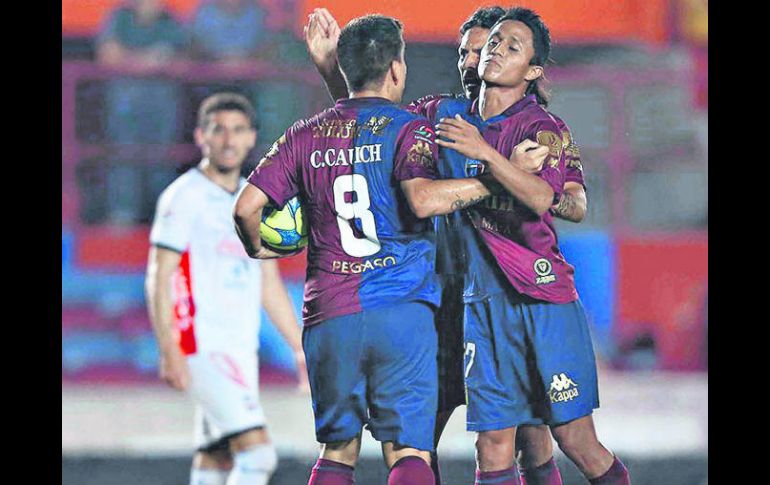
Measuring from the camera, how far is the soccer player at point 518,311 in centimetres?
429

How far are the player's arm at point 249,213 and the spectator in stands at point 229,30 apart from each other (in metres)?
1.60

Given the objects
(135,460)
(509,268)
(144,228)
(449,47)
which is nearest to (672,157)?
(449,47)

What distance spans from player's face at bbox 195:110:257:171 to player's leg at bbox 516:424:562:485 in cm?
196

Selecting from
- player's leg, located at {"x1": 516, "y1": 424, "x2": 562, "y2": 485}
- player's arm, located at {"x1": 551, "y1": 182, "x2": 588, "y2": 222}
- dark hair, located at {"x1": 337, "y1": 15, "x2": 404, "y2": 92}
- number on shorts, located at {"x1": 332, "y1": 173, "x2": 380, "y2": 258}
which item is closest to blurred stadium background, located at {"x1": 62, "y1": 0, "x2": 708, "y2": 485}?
player's leg, located at {"x1": 516, "y1": 424, "x2": 562, "y2": 485}

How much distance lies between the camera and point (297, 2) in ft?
18.2

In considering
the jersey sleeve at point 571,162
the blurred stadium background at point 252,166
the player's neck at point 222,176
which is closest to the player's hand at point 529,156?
the jersey sleeve at point 571,162

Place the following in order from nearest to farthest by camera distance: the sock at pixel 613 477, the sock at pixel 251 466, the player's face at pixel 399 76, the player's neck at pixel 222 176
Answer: the player's face at pixel 399 76 → the sock at pixel 613 477 → the sock at pixel 251 466 → the player's neck at pixel 222 176

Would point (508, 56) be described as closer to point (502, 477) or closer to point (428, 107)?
point (428, 107)

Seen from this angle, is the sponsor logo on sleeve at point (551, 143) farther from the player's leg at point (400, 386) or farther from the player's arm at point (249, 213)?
the player's arm at point (249, 213)

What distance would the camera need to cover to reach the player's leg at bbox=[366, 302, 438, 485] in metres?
4.01

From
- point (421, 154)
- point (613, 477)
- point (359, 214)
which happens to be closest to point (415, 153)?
point (421, 154)

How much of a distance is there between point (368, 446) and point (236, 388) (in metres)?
0.70

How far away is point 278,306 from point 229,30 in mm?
1316

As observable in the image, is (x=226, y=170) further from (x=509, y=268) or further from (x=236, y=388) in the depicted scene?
(x=509, y=268)
